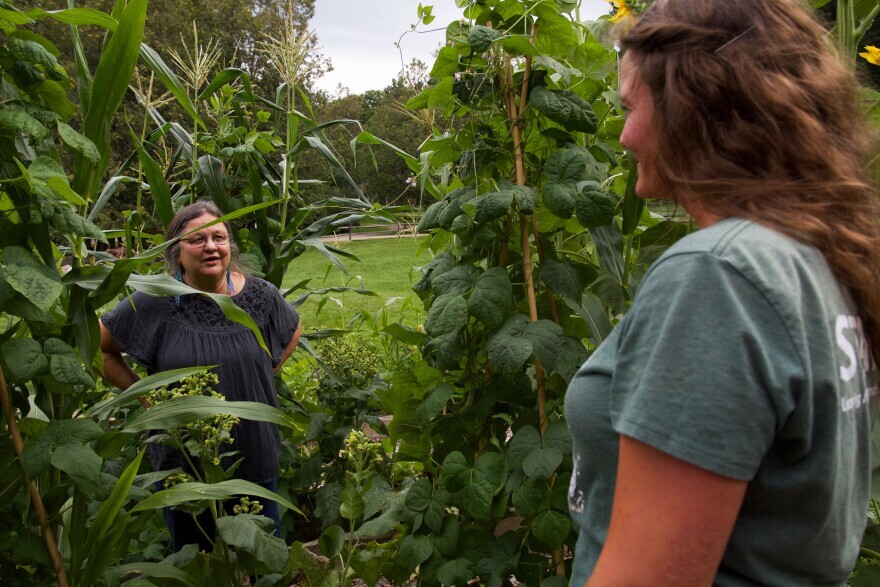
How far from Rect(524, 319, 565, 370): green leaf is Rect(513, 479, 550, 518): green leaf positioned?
27cm

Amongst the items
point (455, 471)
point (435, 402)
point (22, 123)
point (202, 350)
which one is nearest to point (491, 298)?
point (435, 402)

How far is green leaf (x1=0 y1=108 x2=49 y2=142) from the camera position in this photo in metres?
1.38

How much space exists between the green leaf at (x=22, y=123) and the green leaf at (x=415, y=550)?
1210 mm

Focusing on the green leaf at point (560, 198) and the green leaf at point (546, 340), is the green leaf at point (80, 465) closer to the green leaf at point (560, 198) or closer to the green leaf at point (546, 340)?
the green leaf at point (546, 340)

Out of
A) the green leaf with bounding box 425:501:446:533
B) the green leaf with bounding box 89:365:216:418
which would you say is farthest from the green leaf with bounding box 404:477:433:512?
the green leaf with bounding box 89:365:216:418

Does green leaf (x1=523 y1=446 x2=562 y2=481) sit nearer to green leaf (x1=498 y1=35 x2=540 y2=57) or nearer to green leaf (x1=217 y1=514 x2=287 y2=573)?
green leaf (x1=217 y1=514 x2=287 y2=573)

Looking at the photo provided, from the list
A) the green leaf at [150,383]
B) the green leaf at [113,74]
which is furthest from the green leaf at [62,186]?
the green leaf at [150,383]

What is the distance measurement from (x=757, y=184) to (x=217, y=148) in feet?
9.03

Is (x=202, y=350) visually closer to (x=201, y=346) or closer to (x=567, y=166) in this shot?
(x=201, y=346)

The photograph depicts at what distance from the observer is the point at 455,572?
1767 millimetres

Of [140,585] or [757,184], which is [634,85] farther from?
[140,585]

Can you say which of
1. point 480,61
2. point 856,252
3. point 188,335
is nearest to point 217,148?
point 188,335

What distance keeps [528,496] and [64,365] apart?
3.28 ft

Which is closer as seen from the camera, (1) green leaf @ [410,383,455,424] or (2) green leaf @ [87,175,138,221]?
(1) green leaf @ [410,383,455,424]
